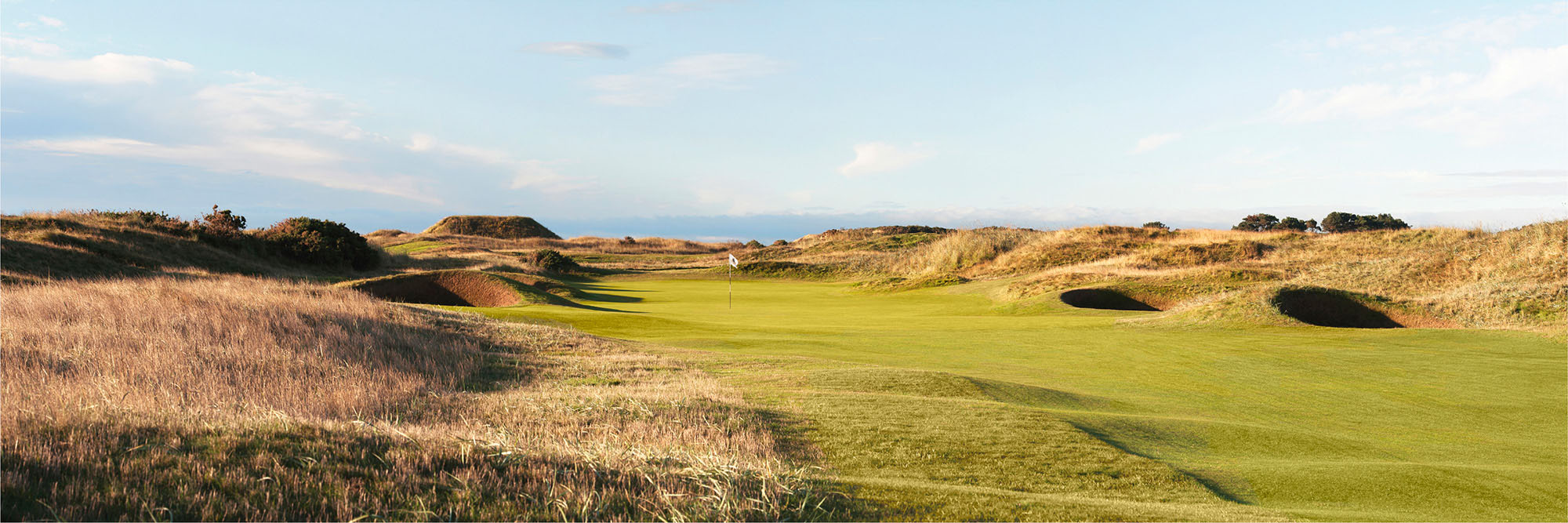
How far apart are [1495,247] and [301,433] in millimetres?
31312

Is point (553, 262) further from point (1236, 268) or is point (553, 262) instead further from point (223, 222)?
point (1236, 268)

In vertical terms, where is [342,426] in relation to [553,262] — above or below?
below

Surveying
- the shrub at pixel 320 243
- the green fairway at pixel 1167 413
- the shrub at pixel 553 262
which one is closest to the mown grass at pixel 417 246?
the shrub at pixel 553 262

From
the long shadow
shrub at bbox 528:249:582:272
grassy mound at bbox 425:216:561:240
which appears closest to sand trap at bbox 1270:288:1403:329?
the long shadow

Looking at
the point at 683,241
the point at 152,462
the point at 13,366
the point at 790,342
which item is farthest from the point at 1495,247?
the point at 683,241

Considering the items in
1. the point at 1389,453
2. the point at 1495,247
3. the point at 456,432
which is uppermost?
the point at 1495,247

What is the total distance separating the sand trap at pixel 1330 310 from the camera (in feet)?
55.2

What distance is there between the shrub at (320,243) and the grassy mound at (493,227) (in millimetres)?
47970

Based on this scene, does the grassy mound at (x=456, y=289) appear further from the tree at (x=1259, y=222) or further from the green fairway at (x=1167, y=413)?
the tree at (x=1259, y=222)

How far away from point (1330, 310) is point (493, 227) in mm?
78589

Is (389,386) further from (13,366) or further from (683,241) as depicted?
(683,241)

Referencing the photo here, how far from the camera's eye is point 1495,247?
2322cm

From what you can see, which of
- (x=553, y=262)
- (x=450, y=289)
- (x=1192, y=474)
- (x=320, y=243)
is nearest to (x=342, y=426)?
(x=1192, y=474)

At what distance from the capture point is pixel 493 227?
268ft
